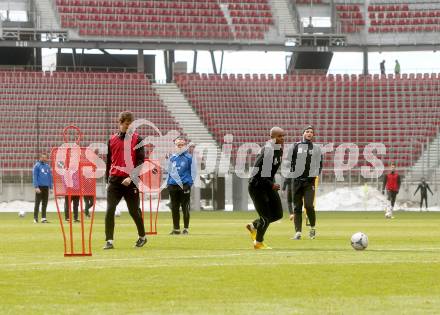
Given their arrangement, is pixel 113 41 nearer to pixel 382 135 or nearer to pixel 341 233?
pixel 382 135

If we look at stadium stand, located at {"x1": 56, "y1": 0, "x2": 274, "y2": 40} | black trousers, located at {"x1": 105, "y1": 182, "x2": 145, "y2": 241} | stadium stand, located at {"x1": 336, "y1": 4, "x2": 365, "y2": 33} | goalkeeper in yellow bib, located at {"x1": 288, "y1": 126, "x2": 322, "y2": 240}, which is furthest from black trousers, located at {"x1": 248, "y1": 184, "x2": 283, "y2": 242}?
stadium stand, located at {"x1": 336, "y1": 4, "x2": 365, "y2": 33}

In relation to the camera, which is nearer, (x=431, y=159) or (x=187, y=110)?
(x=431, y=159)

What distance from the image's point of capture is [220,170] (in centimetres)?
5019

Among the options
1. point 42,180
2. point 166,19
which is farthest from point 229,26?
point 42,180

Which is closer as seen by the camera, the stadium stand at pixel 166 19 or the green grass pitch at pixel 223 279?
the green grass pitch at pixel 223 279

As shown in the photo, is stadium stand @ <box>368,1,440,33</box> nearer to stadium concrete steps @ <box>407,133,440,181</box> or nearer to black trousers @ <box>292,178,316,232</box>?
stadium concrete steps @ <box>407,133,440,181</box>

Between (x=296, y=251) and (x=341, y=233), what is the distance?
7.93 m

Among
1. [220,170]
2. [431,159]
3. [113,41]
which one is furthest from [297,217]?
[113,41]

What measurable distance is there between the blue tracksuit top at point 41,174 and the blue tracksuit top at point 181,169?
997 centimetres

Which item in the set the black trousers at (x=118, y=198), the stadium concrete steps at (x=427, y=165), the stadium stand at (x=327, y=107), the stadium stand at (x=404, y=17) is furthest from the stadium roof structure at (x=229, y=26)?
the black trousers at (x=118, y=198)

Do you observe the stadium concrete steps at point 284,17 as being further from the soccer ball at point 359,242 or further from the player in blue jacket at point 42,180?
the soccer ball at point 359,242

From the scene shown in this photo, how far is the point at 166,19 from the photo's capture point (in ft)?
196

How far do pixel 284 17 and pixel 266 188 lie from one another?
144 ft

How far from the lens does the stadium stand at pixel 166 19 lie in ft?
193
